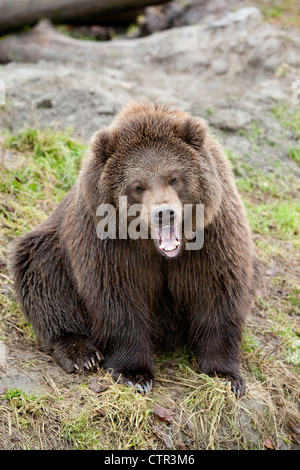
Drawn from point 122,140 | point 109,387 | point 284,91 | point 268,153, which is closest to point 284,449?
point 109,387

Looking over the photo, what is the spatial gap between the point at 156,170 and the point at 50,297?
1656mm

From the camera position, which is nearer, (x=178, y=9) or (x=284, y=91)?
(x=284, y=91)

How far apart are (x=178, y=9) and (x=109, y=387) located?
8679 millimetres

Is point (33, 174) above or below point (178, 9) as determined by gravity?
below

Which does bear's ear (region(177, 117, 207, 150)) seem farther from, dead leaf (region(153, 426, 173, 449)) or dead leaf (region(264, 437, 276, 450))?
dead leaf (region(264, 437, 276, 450))

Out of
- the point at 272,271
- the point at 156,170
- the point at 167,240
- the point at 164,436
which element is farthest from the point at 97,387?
the point at 272,271

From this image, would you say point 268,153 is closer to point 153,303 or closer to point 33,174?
point 33,174

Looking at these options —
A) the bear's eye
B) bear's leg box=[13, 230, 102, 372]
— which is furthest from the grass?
the bear's eye

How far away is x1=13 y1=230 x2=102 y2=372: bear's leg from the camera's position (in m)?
5.32

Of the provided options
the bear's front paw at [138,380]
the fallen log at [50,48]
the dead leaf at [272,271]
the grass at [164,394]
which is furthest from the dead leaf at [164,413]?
the fallen log at [50,48]

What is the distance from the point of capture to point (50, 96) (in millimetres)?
8492

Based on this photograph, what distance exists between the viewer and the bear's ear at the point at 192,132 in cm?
453

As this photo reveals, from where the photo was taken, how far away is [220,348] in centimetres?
497

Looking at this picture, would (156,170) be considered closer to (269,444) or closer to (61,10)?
(269,444)
